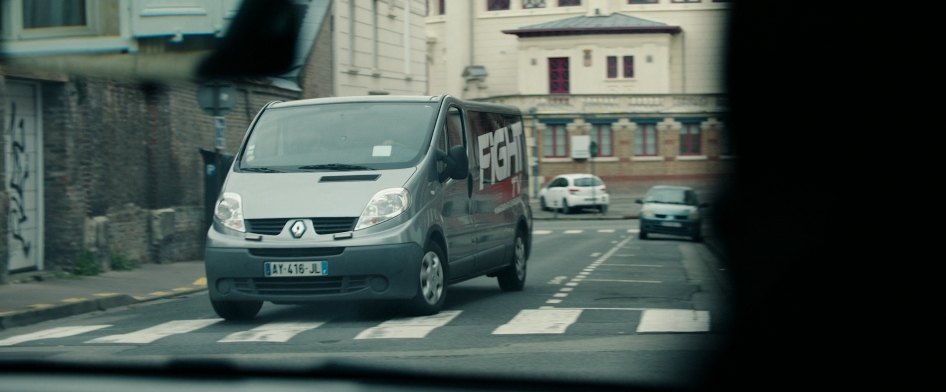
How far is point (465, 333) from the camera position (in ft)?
28.7

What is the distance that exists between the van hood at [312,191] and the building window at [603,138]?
8.34 feet

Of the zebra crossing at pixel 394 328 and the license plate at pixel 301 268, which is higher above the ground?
the license plate at pixel 301 268

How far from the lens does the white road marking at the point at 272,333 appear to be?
857 cm

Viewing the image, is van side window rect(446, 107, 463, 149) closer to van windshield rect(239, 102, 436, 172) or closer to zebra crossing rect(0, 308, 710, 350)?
van windshield rect(239, 102, 436, 172)

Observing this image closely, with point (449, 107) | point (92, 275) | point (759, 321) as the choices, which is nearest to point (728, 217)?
point (759, 321)

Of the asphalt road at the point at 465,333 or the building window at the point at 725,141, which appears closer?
the building window at the point at 725,141

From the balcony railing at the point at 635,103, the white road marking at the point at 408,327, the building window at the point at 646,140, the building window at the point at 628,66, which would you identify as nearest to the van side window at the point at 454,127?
the white road marking at the point at 408,327

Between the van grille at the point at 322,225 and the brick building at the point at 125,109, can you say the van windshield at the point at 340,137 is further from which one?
the van grille at the point at 322,225

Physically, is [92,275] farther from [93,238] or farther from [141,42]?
[141,42]

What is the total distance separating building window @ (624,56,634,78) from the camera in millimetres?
4461

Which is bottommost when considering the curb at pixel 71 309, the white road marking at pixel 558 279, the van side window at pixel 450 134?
the white road marking at pixel 558 279

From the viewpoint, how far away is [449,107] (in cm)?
1102

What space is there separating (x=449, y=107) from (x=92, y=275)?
6.94 m

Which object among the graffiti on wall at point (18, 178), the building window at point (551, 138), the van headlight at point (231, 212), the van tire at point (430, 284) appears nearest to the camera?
the building window at point (551, 138)
